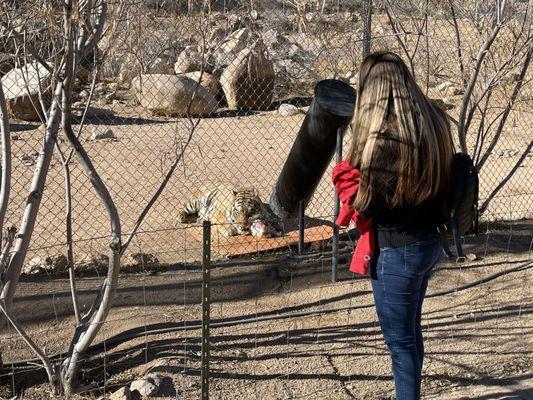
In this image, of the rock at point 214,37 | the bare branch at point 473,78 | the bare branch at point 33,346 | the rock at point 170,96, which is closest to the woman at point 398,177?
the rock at point 214,37

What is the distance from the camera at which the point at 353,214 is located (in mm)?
3643

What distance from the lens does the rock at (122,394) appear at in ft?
14.7

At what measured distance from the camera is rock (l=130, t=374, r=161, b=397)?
4562 millimetres

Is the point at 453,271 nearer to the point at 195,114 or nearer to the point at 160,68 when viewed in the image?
the point at 195,114

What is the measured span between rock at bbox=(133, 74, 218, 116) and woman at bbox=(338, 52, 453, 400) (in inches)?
342

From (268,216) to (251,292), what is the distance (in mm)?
1488

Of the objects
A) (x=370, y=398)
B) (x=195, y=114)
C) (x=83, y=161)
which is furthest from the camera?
(x=195, y=114)

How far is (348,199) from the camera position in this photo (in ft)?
11.6

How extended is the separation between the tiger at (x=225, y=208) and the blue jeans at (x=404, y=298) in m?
3.32

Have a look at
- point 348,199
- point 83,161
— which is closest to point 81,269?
point 83,161

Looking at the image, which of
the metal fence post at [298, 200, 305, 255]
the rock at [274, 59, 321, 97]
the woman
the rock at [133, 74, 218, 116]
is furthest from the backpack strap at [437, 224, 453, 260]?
the rock at [274, 59, 321, 97]

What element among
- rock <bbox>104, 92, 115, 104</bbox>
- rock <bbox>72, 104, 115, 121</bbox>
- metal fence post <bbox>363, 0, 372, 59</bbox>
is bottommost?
rock <bbox>72, 104, 115, 121</bbox>

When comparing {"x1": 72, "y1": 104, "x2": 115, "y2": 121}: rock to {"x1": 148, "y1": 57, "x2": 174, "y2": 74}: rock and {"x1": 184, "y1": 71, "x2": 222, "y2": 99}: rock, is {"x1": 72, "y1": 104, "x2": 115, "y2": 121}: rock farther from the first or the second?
{"x1": 184, "y1": 71, "x2": 222, "y2": 99}: rock

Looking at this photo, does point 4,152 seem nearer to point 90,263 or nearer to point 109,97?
point 90,263
